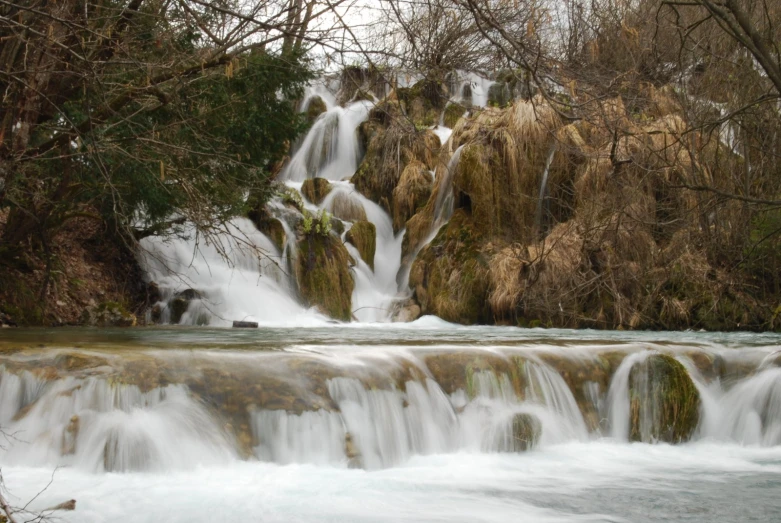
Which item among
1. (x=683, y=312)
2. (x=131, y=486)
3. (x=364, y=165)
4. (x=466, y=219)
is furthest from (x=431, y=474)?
(x=364, y=165)

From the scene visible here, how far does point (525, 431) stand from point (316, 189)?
1167cm

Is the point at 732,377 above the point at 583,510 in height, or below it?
above

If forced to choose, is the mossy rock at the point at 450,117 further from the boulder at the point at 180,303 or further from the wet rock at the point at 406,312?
the boulder at the point at 180,303

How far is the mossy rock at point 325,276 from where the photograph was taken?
13133 mm

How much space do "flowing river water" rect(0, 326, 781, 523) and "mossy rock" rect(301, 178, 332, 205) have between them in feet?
32.5

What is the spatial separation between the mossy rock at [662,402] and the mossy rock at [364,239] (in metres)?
8.88

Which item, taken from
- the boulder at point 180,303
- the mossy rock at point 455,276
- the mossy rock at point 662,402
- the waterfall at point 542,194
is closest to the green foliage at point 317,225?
the mossy rock at point 455,276

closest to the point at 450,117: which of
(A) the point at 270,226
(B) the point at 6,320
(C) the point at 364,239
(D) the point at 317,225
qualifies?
(C) the point at 364,239

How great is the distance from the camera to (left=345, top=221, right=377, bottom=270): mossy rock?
15039 millimetres

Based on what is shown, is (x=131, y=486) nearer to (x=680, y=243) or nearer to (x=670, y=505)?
(x=670, y=505)

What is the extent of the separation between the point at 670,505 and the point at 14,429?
14.1 feet

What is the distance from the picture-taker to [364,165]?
1778cm

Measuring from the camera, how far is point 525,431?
19.7ft

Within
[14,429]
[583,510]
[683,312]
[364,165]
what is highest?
[364,165]
